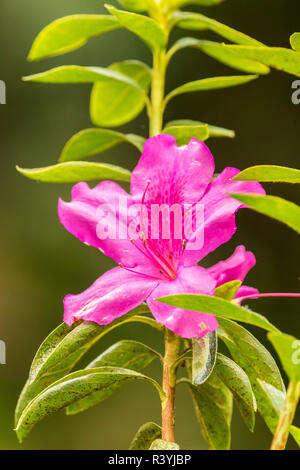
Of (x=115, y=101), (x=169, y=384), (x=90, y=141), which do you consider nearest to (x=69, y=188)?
(x=115, y=101)

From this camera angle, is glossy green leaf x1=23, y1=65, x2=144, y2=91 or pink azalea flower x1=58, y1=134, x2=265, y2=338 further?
glossy green leaf x1=23, y1=65, x2=144, y2=91

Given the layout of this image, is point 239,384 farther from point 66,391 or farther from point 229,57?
point 229,57

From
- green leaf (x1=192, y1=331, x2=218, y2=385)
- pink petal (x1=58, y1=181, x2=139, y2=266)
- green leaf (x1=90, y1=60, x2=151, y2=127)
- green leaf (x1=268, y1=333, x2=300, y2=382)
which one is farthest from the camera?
green leaf (x1=90, y1=60, x2=151, y2=127)

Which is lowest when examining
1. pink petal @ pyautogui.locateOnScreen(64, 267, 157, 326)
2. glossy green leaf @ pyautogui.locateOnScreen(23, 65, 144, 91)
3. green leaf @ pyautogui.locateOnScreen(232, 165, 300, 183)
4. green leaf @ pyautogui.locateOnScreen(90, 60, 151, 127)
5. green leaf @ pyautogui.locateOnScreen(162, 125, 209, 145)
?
pink petal @ pyautogui.locateOnScreen(64, 267, 157, 326)

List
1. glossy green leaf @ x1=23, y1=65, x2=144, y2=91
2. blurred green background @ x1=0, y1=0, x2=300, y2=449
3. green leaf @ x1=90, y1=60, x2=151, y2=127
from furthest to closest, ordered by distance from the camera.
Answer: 1. blurred green background @ x1=0, y1=0, x2=300, y2=449
2. green leaf @ x1=90, y1=60, x2=151, y2=127
3. glossy green leaf @ x1=23, y1=65, x2=144, y2=91

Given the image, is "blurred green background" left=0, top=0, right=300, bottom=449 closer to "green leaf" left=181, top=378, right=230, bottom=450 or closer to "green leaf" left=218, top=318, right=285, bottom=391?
"green leaf" left=181, top=378, right=230, bottom=450

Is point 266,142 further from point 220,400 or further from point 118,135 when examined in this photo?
point 220,400

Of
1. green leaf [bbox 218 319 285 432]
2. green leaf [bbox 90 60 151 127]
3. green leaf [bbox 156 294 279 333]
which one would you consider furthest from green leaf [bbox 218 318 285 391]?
green leaf [bbox 90 60 151 127]

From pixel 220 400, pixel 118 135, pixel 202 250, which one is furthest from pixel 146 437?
pixel 118 135
